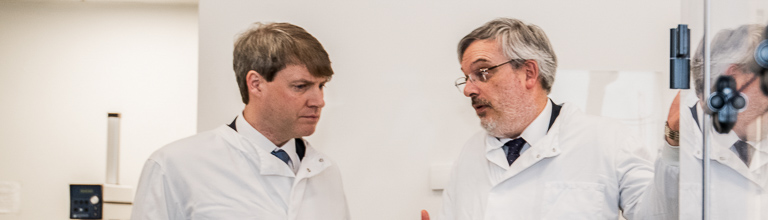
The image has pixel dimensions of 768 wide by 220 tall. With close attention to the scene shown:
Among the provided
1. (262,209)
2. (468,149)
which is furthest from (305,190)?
(468,149)

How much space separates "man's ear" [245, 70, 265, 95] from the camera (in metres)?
1.85

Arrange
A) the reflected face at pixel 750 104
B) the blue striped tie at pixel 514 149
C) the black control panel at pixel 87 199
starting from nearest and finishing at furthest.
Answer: the reflected face at pixel 750 104 → the blue striped tie at pixel 514 149 → the black control panel at pixel 87 199

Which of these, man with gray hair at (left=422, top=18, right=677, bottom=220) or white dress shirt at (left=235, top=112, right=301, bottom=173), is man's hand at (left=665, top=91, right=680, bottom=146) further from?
white dress shirt at (left=235, top=112, right=301, bottom=173)

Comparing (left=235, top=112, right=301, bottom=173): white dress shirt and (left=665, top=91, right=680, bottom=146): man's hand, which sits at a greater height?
(left=665, top=91, right=680, bottom=146): man's hand

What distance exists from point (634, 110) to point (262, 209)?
3.52 ft

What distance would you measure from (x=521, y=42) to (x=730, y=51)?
90cm

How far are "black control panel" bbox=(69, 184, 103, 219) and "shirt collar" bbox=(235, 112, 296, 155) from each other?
41.2 inches

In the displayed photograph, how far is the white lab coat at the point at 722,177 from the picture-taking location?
94 cm

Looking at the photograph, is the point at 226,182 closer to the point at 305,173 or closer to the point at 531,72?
the point at 305,173

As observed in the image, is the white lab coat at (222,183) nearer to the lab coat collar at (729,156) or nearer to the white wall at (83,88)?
the white wall at (83,88)

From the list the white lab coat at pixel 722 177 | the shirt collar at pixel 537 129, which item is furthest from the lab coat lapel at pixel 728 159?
the shirt collar at pixel 537 129

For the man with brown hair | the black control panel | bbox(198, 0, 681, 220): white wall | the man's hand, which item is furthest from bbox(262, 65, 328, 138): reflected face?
the black control panel

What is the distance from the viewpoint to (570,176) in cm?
177

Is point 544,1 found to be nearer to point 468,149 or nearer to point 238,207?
point 468,149
